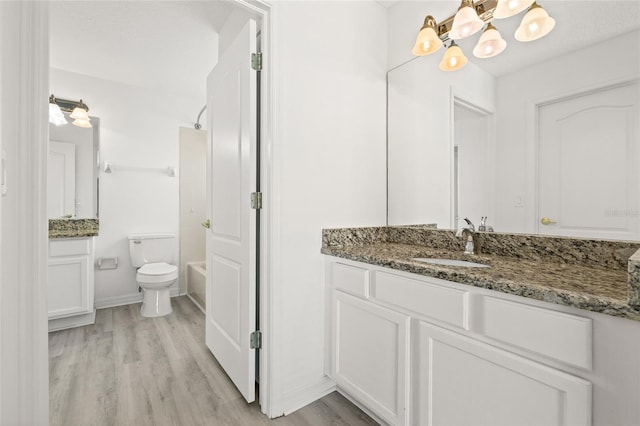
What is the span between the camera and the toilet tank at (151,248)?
3.09 m

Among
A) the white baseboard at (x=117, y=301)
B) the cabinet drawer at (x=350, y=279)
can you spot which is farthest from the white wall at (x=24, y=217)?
the white baseboard at (x=117, y=301)

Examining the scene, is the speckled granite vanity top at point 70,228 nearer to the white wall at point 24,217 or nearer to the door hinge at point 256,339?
the door hinge at point 256,339

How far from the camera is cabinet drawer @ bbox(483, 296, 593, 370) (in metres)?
0.74

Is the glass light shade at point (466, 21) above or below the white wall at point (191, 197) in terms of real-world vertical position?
above

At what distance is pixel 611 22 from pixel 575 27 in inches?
4.5

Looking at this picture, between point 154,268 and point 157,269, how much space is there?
0.19ft

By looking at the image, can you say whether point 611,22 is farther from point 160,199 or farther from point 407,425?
point 160,199

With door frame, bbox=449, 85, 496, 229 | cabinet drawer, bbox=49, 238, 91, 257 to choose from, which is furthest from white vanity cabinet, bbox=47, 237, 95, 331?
door frame, bbox=449, 85, 496, 229

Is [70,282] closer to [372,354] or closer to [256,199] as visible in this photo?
[256,199]

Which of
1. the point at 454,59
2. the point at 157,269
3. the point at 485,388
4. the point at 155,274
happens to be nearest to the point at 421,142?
the point at 454,59

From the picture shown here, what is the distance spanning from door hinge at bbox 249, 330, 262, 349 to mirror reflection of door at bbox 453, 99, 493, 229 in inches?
48.7

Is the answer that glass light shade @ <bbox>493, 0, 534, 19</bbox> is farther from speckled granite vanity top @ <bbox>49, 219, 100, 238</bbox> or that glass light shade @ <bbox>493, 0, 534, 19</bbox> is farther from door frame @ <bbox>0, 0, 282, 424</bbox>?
speckled granite vanity top @ <bbox>49, 219, 100, 238</bbox>

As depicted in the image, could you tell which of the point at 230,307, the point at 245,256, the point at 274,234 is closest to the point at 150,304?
the point at 230,307

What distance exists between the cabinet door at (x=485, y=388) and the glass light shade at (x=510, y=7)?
1352mm
